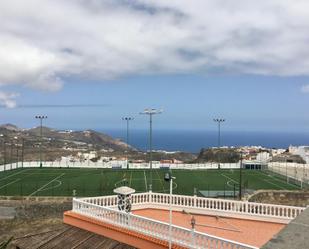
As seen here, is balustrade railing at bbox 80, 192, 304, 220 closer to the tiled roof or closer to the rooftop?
the rooftop

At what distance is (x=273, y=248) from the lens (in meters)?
4.93

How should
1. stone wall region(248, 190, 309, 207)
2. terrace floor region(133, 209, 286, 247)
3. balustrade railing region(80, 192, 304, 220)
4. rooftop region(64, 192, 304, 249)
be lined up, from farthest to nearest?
stone wall region(248, 190, 309, 207) < balustrade railing region(80, 192, 304, 220) < terrace floor region(133, 209, 286, 247) < rooftop region(64, 192, 304, 249)

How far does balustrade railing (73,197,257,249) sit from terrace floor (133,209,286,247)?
254 centimetres

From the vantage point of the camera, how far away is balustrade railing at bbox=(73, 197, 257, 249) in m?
12.6

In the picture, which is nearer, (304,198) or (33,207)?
(33,207)

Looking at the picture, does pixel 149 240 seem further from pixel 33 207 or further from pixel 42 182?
pixel 42 182

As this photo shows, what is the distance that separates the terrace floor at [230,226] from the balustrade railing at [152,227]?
2.54 metres

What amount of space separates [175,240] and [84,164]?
4855cm

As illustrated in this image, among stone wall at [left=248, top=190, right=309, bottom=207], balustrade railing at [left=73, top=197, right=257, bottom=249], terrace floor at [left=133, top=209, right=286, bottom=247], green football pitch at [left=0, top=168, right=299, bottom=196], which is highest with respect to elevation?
balustrade railing at [left=73, top=197, right=257, bottom=249]

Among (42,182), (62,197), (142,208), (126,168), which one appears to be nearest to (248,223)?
(142,208)

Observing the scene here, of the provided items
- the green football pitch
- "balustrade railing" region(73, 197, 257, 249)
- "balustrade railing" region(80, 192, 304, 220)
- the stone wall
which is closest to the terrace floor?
"balustrade railing" region(80, 192, 304, 220)

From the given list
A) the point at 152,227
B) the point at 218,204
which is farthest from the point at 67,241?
the point at 218,204

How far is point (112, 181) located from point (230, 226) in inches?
1204

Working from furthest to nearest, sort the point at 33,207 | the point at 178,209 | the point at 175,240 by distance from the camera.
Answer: the point at 33,207, the point at 178,209, the point at 175,240
